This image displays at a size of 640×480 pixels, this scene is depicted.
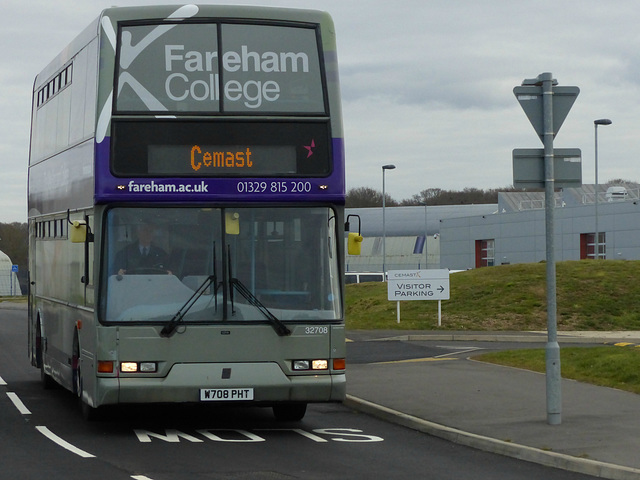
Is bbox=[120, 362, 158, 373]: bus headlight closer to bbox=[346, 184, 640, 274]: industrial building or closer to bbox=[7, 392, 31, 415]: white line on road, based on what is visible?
bbox=[7, 392, 31, 415]: white line on road

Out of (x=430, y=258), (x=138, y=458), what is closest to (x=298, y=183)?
(x=138, y=458)

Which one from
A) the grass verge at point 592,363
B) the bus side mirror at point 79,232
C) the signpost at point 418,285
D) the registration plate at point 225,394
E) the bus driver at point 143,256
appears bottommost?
the grass verge at point 592,363

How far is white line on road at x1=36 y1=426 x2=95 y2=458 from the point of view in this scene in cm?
1078

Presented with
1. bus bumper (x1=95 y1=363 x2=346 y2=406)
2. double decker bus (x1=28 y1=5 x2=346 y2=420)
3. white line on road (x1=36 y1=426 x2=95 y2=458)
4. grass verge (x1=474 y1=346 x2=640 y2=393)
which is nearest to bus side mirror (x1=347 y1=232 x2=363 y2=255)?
double decker bus (x1=28 y1=5 x2=346 y2=420)

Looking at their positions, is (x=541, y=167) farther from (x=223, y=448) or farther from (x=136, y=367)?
(x=136, y=367)

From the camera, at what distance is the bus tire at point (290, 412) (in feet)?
43.9

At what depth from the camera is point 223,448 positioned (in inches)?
443

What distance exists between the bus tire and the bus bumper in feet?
4.85

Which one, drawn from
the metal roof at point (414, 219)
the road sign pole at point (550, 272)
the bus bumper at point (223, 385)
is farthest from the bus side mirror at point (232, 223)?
the metal roof at point (414, 219)

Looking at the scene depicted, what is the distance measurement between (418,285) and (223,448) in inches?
858

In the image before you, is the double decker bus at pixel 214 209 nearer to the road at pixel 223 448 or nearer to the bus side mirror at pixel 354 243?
the bus side mirror at pixel 354 243

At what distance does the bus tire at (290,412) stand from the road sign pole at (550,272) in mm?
2845

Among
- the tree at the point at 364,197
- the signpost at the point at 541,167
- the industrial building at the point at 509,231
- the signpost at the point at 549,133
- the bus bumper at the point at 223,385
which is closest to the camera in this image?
the bus bumper at the point at 223,385

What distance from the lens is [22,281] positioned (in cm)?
11600
